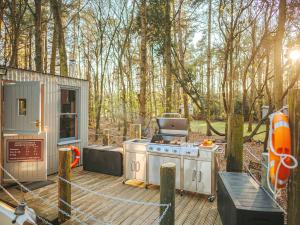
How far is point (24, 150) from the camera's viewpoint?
5820mm

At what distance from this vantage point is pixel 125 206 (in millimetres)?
4605

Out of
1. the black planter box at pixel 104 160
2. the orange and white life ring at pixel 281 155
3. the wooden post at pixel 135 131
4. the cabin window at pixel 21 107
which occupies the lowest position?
the black planter box at pixel 104 160

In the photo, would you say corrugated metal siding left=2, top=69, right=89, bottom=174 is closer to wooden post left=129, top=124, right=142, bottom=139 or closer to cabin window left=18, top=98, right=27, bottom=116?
cabin window left=18, top=98, right=27, bottom=116

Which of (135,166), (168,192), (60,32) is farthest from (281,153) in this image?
(60,32)

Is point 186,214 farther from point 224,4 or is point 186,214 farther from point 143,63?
point 224,4

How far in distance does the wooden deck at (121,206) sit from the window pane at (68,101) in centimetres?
257

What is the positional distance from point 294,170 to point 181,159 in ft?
11.2

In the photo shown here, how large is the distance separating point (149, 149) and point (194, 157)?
1175 mm

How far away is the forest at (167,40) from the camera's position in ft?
31.2

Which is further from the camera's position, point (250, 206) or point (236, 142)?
point (236, 142)

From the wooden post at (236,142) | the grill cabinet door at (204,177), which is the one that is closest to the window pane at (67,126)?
the grill cabinet door at (204,177)

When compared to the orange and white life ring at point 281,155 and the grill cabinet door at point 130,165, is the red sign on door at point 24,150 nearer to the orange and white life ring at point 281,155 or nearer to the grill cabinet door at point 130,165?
the grill cabinet door at point 130,165

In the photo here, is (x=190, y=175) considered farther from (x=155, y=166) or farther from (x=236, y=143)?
(x=236, y=143)

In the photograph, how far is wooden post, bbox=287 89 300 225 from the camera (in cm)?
178
